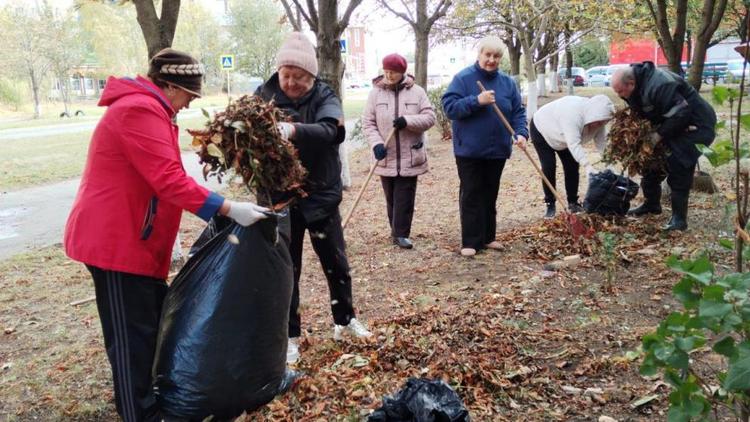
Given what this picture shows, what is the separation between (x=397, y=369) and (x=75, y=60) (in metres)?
40.6

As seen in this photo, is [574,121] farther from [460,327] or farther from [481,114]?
[460,327]

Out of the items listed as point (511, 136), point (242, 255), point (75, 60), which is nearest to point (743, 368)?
point (242, 255)

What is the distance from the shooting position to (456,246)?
5.77m

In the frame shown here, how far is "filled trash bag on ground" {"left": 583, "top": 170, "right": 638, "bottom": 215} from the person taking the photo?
5445mm

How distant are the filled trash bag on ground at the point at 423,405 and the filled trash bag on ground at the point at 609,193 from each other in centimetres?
359

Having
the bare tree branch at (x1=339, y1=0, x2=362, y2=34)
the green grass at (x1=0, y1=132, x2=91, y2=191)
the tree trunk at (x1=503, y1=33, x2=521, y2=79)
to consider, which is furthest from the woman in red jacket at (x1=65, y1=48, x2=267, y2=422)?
the tree trunk at (x1=503, y1=33, x2=521, y2=79)

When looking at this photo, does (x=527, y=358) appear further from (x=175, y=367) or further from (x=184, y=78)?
(x=184, y=78)

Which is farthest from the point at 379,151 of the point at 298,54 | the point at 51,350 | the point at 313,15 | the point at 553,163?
the point at 51,350

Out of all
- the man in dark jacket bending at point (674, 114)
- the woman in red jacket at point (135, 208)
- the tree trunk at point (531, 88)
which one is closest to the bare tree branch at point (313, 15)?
the man in dark jacket bending at point (674, 114)

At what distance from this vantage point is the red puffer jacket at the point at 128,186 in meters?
2.36

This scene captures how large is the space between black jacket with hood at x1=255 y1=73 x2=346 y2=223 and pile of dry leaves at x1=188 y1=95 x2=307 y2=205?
0.89 ft

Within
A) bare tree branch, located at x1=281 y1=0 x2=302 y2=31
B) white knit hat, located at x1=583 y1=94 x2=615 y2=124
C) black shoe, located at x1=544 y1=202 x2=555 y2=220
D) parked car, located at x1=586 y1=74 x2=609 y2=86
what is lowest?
black shoe, located at x1=544 y1=202 x2=555 y2=220

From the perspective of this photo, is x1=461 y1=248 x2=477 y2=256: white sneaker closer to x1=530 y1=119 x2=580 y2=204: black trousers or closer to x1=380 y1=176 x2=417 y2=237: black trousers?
x1=380 y1=176 x2=417 y2=237: black trousers

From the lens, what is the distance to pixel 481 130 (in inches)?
197
